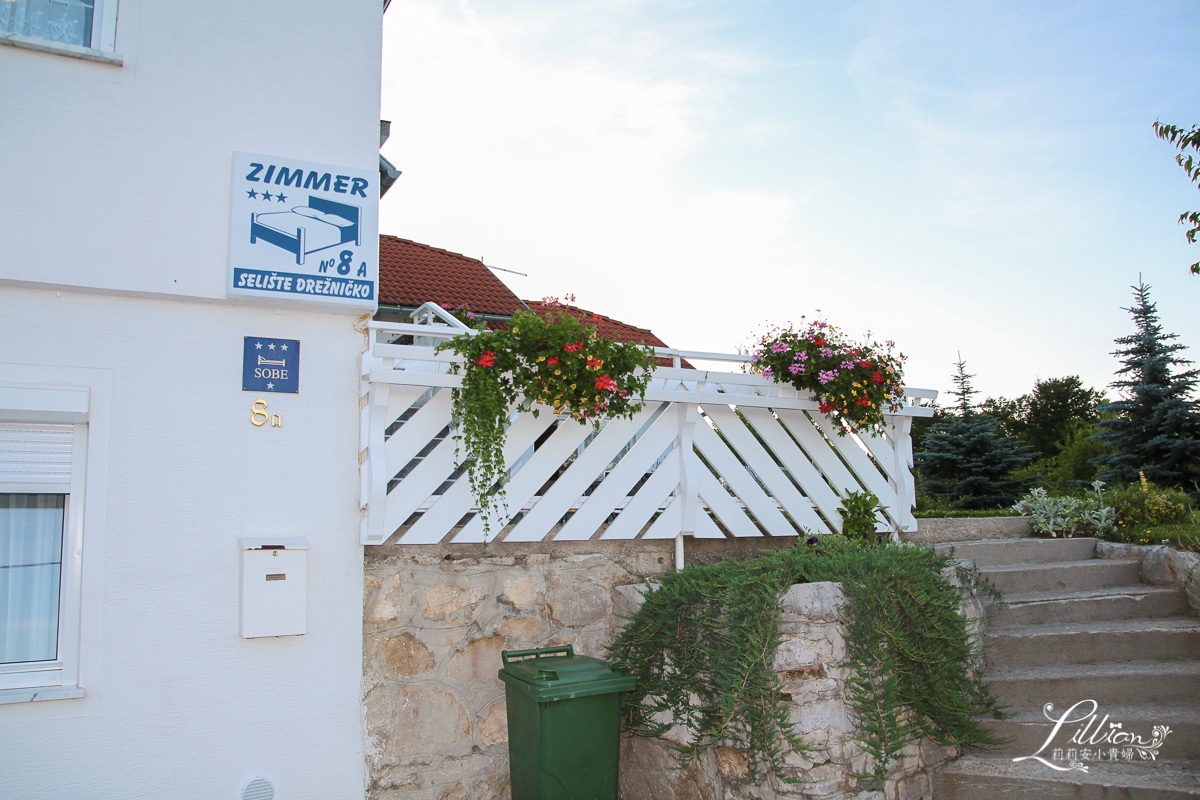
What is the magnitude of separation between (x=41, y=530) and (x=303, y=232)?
1.97 metres

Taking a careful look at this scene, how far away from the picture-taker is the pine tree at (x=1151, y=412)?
11.1m

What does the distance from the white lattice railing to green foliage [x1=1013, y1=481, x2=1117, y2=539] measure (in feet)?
4.43

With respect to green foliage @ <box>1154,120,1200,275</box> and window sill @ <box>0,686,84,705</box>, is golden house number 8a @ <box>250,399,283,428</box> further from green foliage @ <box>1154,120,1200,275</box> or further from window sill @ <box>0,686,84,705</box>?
green foliage @ <box>1154,120,1200,275</box>

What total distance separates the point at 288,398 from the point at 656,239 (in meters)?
4.56

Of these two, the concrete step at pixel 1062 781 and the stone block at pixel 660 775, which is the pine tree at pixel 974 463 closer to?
the concrete step at pixel 1062 781

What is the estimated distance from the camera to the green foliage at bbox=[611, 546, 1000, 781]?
11.9ft

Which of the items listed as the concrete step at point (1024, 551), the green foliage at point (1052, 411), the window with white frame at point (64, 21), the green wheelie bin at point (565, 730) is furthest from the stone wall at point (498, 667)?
the green foliage at point (1052, 411)

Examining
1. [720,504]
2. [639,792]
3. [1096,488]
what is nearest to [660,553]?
[720,504]

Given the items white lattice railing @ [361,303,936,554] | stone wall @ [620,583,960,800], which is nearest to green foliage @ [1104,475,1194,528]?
white lattice railing @ [361,303,936,554]

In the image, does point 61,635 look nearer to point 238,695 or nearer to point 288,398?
point 238,695

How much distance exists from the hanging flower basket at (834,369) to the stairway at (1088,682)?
1.45 meters

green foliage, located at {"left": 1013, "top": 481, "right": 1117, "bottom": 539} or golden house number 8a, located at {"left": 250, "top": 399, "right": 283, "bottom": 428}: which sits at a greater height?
golden house number 8a, located at {"left": 250, "top": 399, "right": 283, "bottom": 428}

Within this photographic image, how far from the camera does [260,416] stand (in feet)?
13.1

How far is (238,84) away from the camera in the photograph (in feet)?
13.8
